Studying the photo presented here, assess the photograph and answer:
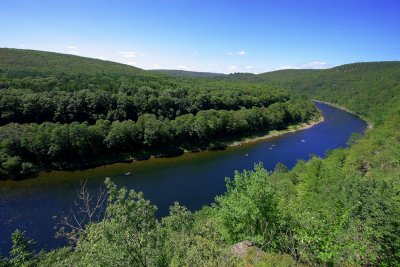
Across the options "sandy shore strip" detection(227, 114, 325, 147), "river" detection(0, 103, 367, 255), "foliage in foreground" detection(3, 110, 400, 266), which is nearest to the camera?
"foliage in foreground" detection(3, 110, 400, 266)

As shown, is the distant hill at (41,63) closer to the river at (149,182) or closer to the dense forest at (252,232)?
the river at (149,182)

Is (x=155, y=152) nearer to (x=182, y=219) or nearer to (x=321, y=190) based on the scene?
(x=321, y=190)

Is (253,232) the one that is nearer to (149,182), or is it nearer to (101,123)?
(149,182)

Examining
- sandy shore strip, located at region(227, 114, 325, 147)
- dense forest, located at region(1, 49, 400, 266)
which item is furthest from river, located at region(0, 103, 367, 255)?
dense forest, located at region(1, 49, 400, 266)

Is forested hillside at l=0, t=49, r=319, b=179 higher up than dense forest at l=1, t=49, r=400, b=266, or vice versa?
dense forest at l=1, t=49, r=400, b=266

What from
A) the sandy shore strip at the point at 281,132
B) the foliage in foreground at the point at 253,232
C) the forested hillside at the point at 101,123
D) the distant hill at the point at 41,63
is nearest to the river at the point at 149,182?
the sandy shore strip at the point at 281,132

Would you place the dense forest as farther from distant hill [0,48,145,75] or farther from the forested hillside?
distant hill [0,48,145,75]

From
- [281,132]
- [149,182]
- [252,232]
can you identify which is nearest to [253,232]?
[252,232]

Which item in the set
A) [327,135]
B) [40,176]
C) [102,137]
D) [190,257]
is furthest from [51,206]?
[327,135]

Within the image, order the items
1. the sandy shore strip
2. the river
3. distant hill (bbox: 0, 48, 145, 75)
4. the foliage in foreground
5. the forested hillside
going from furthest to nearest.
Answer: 1. distant hill (bbox: 0, 48, 145, 75)
2. the sandy shore strip
3. the forested hillside
4. the river
5. the foliage in foreground

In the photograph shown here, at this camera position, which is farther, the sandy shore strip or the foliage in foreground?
the sandy shore strip
